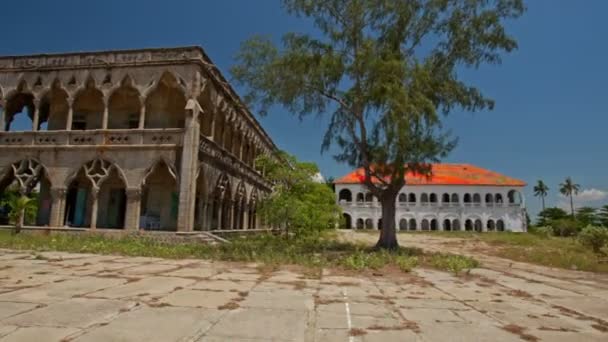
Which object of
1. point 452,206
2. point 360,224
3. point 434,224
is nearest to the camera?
point 452,206

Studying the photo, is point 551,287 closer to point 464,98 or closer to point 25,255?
point 464,98

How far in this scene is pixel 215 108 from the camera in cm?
1991

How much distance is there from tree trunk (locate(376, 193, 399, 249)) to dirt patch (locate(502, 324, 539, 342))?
10.9 metres

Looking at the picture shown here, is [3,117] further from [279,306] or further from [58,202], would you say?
[279,306]

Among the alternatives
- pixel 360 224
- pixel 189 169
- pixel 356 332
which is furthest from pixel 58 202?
pixel 360 224

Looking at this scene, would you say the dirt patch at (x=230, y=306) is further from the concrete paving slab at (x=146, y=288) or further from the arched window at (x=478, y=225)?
the arched window at (x=478, y=225)

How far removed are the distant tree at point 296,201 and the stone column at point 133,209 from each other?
6815 millimetres

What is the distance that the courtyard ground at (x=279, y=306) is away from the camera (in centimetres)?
393

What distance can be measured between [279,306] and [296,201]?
14815 mm

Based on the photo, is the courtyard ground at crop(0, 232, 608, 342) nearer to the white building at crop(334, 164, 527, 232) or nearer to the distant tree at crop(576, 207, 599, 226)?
the white building at crop(334, 164, 527, 232)

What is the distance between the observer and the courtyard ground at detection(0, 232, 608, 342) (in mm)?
3928

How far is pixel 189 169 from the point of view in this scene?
16422 millimetres

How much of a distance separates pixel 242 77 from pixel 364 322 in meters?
14.0

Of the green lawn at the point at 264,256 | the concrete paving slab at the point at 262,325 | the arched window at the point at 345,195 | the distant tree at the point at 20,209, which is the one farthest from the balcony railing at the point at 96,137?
the arched window at the point at 345,195
